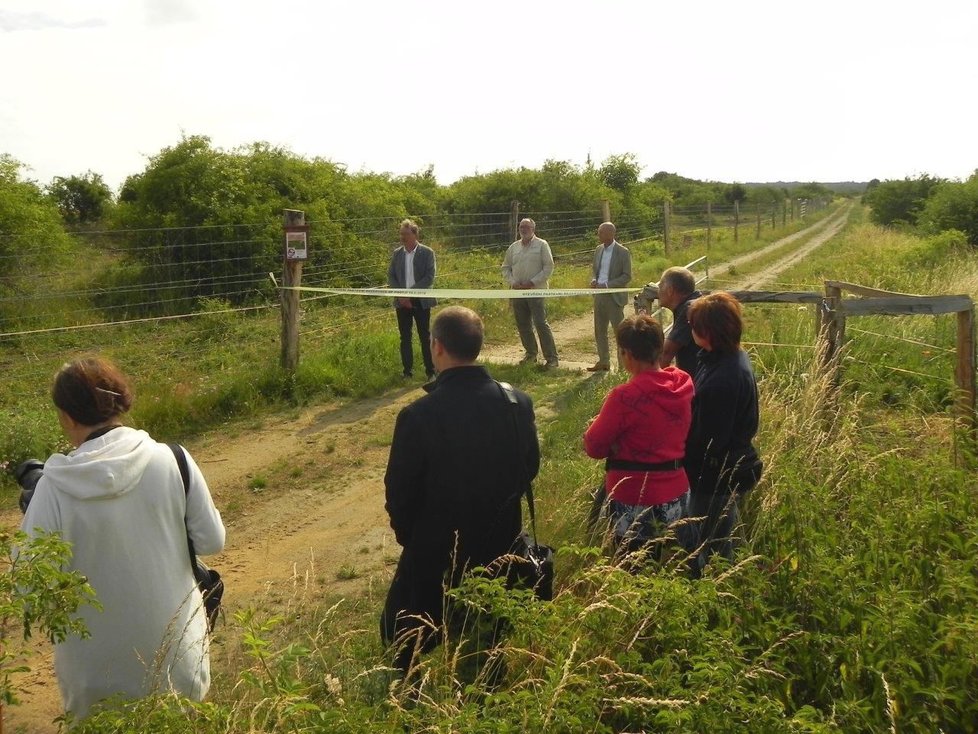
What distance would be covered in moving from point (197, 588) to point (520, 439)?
1.22m

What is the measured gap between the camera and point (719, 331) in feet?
12.9

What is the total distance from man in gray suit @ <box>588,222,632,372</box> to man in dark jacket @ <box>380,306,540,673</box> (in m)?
6.68

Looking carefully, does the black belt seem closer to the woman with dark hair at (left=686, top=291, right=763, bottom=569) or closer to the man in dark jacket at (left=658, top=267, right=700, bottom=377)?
the woman with dark hair at (left=686, top=291, right=763, bottom=569)

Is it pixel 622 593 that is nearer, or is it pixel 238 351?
pixel 622 593

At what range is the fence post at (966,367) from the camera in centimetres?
592

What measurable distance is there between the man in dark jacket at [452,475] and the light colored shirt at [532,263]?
6.95 metres

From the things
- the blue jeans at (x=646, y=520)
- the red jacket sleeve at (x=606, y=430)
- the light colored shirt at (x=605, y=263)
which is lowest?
the blue jeans at (x=646, y=520)

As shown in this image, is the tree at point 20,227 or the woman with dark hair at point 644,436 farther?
the tree at point 20,227

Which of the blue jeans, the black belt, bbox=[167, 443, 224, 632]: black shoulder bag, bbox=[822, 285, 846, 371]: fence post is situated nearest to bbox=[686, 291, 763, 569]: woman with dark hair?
the blue jeans

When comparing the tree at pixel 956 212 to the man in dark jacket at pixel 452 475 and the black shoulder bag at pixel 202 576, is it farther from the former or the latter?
the black shoulder bag at pixel 202 576

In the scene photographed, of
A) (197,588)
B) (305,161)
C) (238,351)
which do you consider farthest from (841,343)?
(305,161)

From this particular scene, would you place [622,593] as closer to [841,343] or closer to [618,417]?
[618,417]

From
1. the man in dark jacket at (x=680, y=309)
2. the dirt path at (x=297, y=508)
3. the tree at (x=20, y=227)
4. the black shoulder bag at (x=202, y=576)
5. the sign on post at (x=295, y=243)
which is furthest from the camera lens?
the tree at (x=20, y=227)

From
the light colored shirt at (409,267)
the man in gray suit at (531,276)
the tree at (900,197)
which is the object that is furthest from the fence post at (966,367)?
the tree at (900,197)
